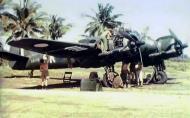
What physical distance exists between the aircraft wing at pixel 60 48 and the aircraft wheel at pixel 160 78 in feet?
14.7

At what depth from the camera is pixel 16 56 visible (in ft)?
96.8

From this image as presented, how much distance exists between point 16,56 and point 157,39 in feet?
34.5

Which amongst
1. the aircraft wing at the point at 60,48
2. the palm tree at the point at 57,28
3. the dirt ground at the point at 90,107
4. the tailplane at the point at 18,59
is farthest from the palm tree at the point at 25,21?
the dirt ground at the point at 90,107

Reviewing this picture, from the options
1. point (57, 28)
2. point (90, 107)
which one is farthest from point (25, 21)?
point (90, 107)

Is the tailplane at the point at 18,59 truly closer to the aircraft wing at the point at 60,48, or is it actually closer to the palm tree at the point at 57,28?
the aircraft wing at the point at 60,48

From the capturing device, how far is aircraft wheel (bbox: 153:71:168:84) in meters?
24.8

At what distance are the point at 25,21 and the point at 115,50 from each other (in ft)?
123

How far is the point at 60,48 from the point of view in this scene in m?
22.8

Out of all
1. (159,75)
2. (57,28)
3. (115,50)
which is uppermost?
(57,28)

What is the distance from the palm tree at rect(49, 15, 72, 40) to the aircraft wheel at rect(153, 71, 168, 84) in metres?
35.7

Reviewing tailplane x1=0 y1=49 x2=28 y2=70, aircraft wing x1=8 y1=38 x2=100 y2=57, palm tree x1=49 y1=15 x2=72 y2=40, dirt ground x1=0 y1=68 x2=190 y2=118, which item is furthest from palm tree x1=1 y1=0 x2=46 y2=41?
dirt ground x1=0 y1=68 x2=190 y2=118

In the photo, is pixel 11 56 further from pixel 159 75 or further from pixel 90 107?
pixel 90 107

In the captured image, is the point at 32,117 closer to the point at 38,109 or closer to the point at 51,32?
the point at 38,109

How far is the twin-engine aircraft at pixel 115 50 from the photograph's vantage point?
72.8 ft
